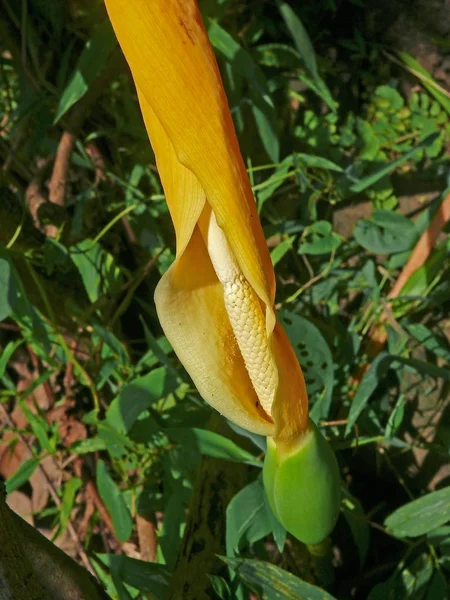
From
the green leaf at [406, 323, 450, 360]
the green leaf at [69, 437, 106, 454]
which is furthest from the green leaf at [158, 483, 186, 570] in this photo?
the green leaf at [406, 323, 450, 360]

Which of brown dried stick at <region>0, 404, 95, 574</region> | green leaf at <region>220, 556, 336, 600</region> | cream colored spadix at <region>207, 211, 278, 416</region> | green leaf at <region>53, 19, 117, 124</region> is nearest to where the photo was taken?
cream colored spadix at <region>207, 211, 278, 416</region>

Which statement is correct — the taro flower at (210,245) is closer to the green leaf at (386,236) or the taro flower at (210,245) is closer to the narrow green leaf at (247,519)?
the narrow green leaf at (247,519)

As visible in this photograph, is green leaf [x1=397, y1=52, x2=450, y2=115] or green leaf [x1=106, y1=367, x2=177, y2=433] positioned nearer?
green leaf [x1=106, y1=367, x2=177, y2=433]

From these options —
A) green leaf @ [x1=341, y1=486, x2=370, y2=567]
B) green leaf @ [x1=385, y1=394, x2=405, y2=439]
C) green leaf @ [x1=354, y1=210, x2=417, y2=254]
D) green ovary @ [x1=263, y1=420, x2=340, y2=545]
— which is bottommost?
green leaf @ [x1=341, y1=486, x2=370, y2=567]

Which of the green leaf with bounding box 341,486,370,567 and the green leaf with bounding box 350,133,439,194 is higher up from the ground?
the green leaf with bounding box 350,133,439,194

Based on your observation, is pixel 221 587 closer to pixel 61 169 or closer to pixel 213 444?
pixel 213 444

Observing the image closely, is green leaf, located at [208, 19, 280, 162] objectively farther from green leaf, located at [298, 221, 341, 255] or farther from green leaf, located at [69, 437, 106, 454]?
green leaf, located at [69, 437, 106, 454]

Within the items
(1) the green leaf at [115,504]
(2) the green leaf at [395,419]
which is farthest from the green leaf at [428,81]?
(1) the green leaf at [115,504]

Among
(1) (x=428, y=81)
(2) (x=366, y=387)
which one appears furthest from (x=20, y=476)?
(1) (x=428, y=81)
